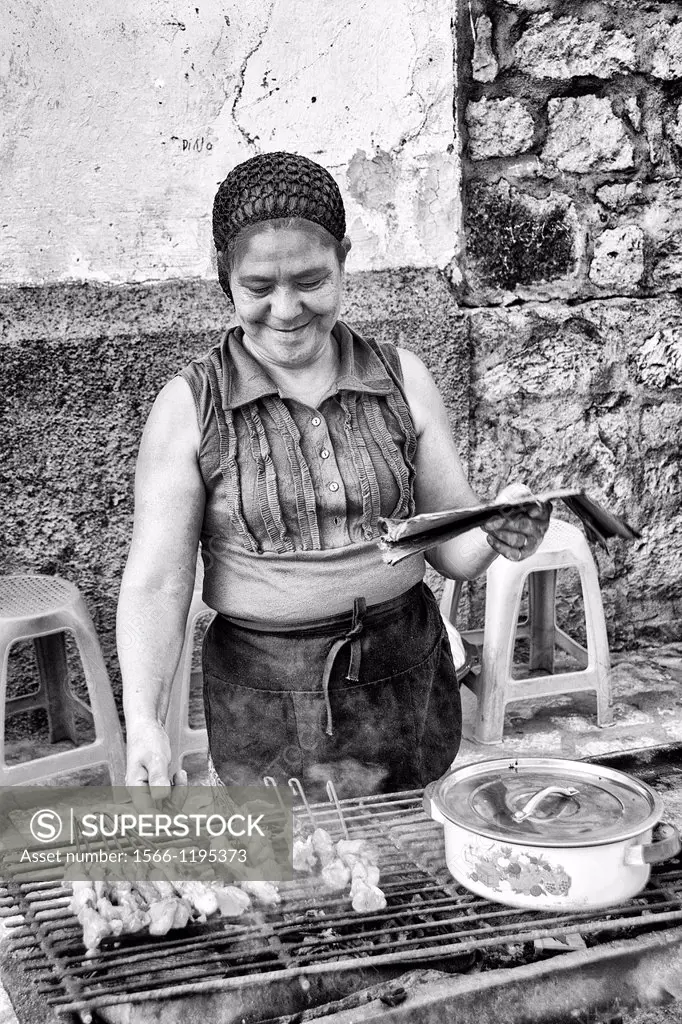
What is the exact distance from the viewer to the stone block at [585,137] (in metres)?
3.54

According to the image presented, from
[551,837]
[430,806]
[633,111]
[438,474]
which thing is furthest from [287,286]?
[633,111]

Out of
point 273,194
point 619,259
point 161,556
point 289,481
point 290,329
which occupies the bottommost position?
point 161,556

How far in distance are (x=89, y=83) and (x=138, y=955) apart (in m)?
2.71

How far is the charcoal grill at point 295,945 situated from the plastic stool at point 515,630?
167 cm

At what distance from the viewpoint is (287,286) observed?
2.00 meters

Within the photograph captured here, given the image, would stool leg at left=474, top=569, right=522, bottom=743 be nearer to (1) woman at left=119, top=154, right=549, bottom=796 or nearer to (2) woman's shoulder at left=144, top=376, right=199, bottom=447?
(1) woman at left=119, top=154, right=549, bottom=796

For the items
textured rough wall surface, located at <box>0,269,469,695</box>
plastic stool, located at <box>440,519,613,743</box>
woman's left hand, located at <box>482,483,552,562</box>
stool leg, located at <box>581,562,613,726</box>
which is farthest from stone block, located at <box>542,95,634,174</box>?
woman's left hand, located at <box>482,483,552,562</box>

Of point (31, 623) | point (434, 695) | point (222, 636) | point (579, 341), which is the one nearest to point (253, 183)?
point (222, 636)

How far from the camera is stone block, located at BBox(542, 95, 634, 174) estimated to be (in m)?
3.54

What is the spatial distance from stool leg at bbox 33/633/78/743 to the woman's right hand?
160 centimetres

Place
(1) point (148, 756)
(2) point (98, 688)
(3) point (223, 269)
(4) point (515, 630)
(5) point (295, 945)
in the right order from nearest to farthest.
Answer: (5) point (295, 945)
(1) point (148, 756)
(3) point (223, 269)
(2) point (98, 688)
(4) point (515, 630)

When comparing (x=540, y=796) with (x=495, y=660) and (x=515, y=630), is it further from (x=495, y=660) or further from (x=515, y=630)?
(x=515, y=630)

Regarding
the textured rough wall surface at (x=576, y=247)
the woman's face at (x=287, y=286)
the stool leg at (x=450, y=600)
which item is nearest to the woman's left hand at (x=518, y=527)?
the woman's face at (x=287, y=286)

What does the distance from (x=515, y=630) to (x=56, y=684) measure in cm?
154
